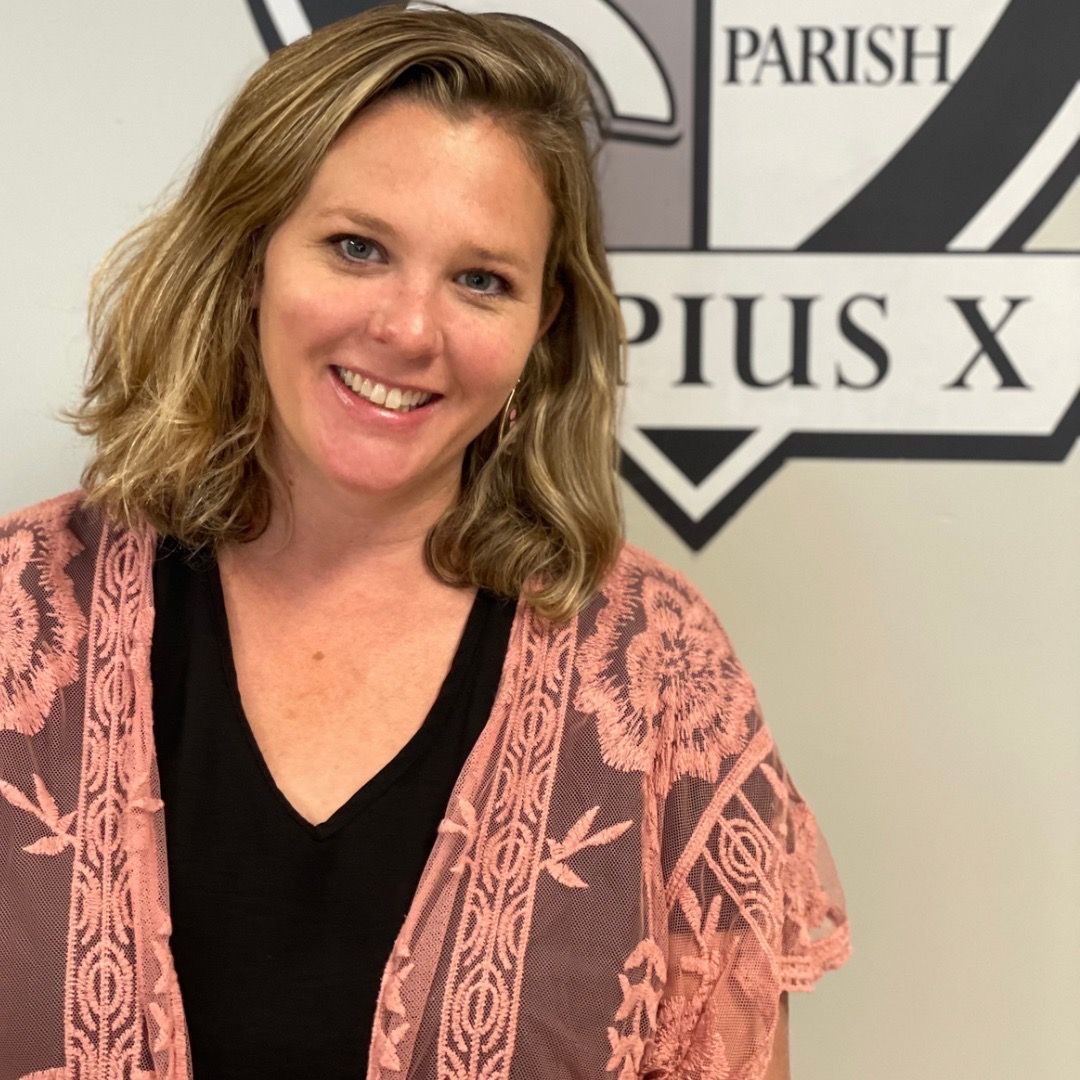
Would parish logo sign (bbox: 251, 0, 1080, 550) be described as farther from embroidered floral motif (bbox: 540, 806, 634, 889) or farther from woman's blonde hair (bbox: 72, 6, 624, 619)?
embroidered floral motif (bbox: 540, 806, 634, 889)

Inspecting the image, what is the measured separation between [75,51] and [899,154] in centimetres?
91

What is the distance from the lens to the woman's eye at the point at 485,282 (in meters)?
1.23

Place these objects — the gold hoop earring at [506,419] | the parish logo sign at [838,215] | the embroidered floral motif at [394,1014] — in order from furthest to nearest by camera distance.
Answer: the parish logo sign at [838,215]
the gold hoop earring at [506,419]
the embroidered floral motif at [394,1014]

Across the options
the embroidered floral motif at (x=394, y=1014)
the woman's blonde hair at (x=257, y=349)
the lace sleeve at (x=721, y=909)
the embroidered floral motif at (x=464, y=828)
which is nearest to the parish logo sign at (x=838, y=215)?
the woman's blonde hair at (x=257, y=349)

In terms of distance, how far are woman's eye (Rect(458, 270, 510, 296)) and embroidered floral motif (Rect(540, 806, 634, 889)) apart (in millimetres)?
457

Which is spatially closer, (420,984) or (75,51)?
(420,984)

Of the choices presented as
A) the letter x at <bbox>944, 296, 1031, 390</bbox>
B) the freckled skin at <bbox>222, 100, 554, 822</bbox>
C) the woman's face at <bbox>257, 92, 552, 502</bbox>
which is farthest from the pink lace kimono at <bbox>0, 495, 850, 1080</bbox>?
the letter x at <bbox>944, 296, 1031, 390</bbox>

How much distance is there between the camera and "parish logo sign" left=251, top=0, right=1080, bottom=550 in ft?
5.00

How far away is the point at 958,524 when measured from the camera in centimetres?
157

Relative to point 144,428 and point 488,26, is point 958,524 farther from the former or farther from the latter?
point 144,428

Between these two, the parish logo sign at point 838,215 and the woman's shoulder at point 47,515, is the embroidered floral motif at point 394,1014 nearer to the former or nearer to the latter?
the woman's shoulder at point 47,515

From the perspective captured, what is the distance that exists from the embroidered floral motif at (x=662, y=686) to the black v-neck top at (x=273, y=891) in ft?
0.50

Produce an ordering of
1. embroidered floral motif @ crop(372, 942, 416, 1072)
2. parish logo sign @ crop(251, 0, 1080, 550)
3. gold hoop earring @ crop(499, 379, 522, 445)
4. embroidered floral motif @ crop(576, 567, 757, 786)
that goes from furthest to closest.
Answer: parish logo sign @ crop(251, 0, 1080, 550) → gold hoop earring @ crop(499, 379, 522, 445) → embroidered floral motif @ crop(576, 567, 757, 786) → embroidered floral motif @ crop(372, 942, 416, 1072)

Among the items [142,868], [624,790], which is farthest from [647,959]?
[142,868]
